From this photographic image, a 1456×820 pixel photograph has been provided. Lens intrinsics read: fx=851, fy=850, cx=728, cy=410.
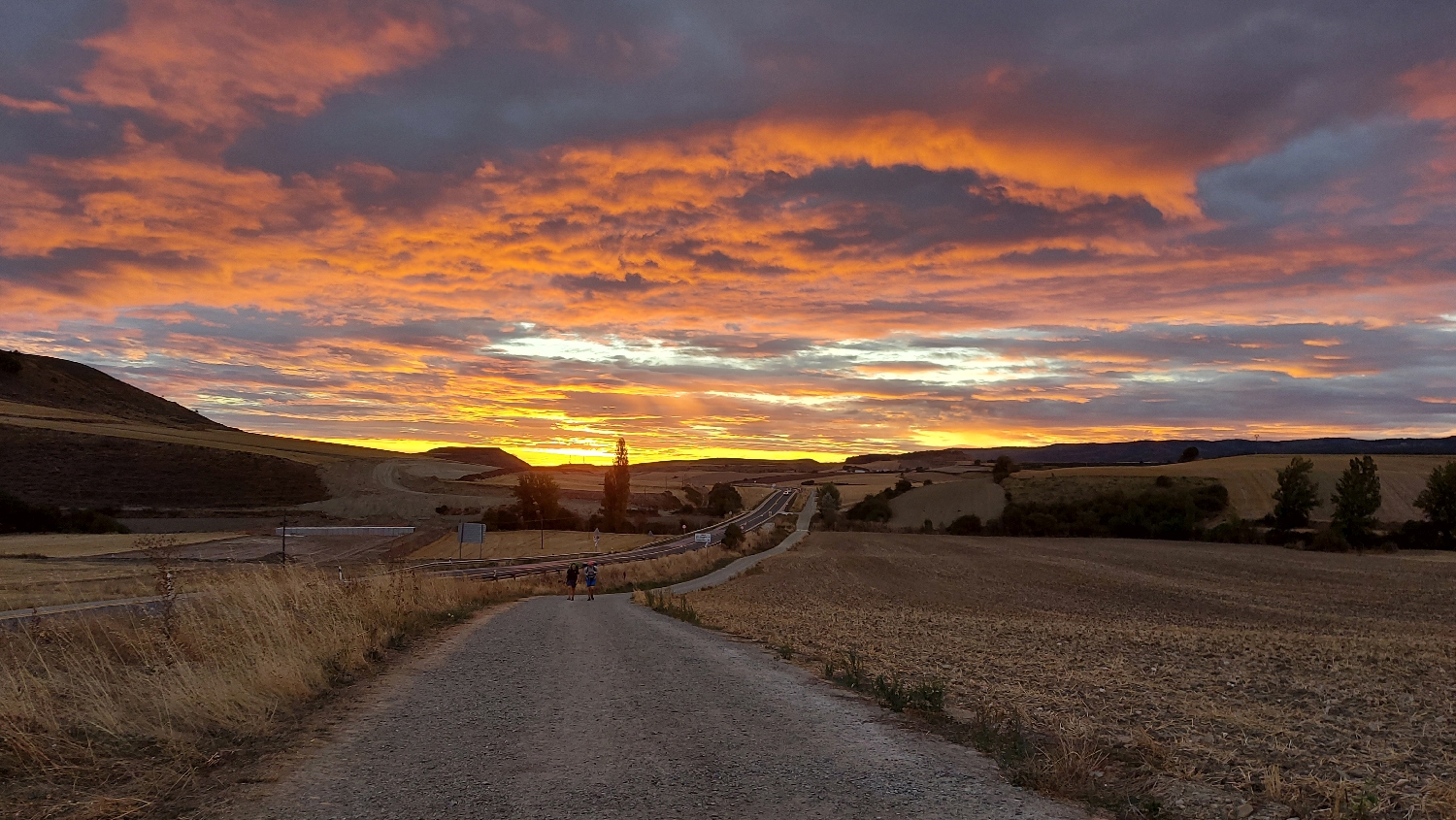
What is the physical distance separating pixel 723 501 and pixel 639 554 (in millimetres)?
70582

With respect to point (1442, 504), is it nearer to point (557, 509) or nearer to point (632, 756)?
point (632, 756)

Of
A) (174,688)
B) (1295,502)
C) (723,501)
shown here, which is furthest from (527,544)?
(174,688)

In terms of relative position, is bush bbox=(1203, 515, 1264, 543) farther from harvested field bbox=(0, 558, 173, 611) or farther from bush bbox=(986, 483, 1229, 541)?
harvested field bbox=(0, 558, 173, 611)

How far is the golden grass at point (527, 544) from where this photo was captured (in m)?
91.7

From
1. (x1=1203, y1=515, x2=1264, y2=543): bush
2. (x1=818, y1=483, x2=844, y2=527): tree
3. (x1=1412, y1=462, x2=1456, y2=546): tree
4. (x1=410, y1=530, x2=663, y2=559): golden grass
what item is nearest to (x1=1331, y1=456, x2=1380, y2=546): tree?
(x1=1412, y1=462, x2=1456, y2=546): tree

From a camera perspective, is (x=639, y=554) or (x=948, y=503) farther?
(x=948, y=503)

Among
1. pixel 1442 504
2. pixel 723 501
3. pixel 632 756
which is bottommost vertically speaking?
pixel 723 501

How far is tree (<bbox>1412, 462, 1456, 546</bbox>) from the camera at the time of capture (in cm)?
7669

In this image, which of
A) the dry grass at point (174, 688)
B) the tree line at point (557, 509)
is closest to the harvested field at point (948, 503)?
the tree line at point (557, 509)

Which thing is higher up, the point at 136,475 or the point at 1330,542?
the point at 136,475

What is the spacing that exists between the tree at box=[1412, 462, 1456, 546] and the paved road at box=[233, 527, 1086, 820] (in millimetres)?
89829

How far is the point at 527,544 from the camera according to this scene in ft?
338

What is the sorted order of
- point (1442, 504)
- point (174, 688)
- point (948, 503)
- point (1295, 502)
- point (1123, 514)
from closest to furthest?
point (174, 688) < point (1442, 504) < point (1295, 502) < point (1123, 514) < point (948, 503)

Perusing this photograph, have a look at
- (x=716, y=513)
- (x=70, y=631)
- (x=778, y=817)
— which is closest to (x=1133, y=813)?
(x=778, y=817)
